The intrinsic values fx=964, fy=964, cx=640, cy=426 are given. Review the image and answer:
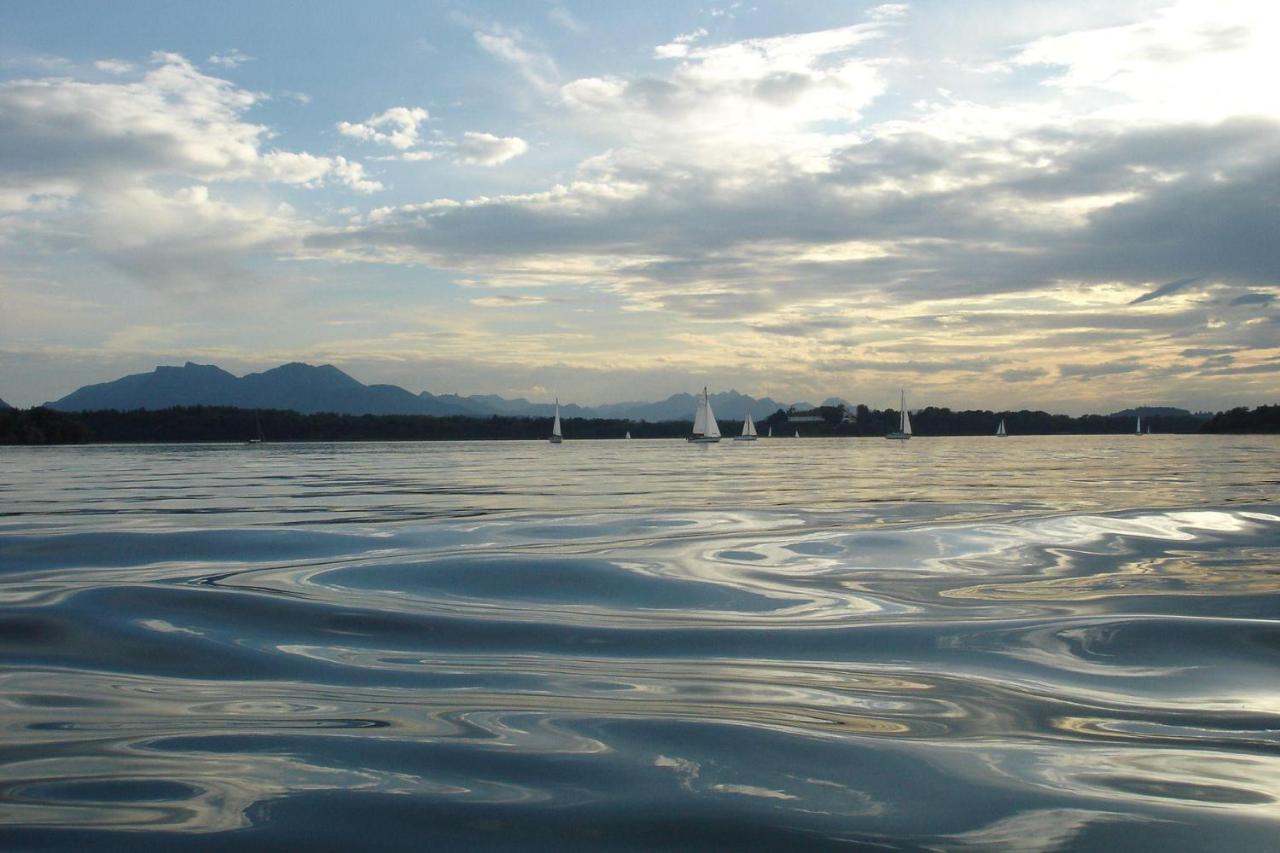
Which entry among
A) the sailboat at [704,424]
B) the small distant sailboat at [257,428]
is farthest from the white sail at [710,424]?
the small distant sailboat at [257,428]

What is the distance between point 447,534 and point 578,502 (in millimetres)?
5750

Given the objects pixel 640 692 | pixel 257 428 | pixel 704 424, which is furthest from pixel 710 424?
pixel 640 692

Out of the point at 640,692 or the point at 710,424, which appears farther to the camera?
the point at 710,424

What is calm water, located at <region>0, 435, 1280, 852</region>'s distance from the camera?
3.21 meters

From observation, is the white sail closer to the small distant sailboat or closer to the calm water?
the small distant sailboat

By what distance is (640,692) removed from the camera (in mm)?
4832

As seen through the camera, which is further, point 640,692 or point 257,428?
point 257,428

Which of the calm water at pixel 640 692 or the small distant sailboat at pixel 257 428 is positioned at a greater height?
the small distant sailboat at pixel 257 428

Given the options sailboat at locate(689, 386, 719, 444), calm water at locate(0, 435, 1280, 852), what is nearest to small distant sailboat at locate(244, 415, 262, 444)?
sailboat at locate(689, 386, 719, 444)

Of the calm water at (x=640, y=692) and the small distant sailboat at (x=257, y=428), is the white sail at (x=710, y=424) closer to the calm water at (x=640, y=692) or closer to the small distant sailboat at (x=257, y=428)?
the small distant sailboat at (x=257, y=428)

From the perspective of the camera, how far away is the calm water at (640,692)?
3215 mm

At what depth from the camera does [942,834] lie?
3.10 m

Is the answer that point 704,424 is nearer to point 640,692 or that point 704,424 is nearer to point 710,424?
point 710,424

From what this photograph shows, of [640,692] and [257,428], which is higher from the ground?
[257,428]
